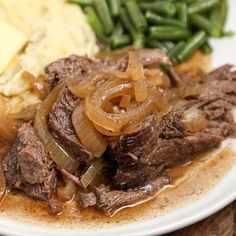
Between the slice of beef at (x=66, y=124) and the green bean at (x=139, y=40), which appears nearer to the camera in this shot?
the slice of beef at (x=66, y=124)

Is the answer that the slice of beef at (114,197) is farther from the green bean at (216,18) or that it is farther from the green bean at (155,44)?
the green bean at (216,18)

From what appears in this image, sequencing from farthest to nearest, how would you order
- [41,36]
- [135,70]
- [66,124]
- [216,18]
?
[216,18] < [41,36] < [135,70] < [66,124]

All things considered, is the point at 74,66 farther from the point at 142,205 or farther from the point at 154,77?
the point at 142,205

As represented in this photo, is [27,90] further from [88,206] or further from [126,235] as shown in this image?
[126,235]

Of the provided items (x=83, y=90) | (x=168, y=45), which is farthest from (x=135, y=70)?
(x=168, y=45)

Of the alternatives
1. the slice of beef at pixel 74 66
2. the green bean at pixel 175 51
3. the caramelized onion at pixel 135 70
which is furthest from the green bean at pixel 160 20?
the caramelized onion at pixel 135 70

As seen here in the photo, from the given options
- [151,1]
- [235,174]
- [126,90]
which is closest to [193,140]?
[235,174]
